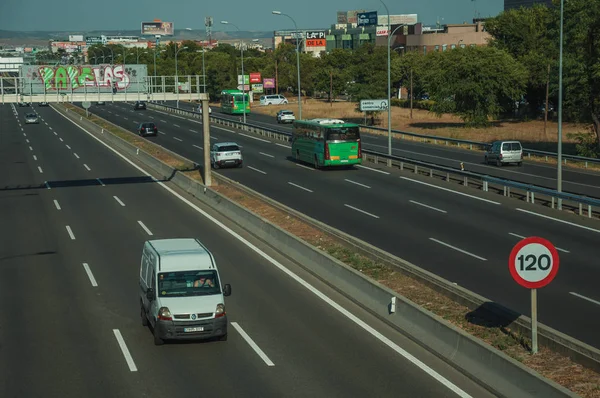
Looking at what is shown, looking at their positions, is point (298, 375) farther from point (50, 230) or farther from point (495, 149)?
point (495, 149)

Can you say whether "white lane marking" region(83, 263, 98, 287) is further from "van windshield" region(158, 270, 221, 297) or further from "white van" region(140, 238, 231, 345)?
"van windshield" region(158, 270, 221, 297)

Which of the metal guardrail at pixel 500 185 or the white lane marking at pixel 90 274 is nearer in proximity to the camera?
the white lane marking at pixel 90 274

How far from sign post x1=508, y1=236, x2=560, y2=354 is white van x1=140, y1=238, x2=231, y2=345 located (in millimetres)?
6386

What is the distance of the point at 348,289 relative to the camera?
22.4m

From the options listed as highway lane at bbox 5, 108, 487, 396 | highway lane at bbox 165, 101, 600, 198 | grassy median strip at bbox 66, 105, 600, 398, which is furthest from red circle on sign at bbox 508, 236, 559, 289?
highway lane at bbox 165, 101, 600, 198

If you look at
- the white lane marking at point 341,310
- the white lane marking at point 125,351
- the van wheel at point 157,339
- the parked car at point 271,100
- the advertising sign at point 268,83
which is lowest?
the white lane marking at point 341,310

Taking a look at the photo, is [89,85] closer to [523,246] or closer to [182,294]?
[182,294]

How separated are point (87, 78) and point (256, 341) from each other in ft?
120

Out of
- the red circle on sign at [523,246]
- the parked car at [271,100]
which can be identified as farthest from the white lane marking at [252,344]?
the parked car at [271,100]

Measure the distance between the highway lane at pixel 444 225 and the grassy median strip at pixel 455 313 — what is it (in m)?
1.83

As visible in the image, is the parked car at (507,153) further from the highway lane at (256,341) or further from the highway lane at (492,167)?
the highway lane at (256,341)

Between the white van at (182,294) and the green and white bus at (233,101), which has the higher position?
the green and white bus at (233,101)

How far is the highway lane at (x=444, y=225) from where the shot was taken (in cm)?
2211

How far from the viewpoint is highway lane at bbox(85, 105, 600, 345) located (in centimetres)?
2211
